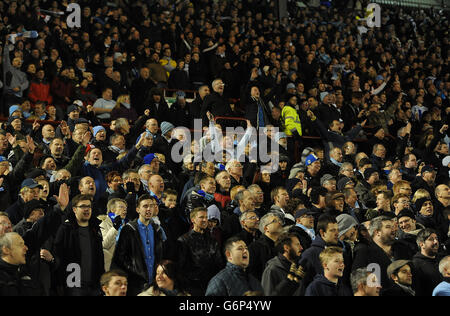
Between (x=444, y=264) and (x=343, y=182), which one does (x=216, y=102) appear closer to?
(x=343, y=182)

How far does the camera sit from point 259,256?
5.77 meters

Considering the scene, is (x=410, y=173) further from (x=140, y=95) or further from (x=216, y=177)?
(x=140, y=95)

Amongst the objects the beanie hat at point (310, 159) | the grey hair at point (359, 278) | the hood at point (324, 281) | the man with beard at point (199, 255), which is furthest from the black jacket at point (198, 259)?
the beanie hat at point (310, 159)

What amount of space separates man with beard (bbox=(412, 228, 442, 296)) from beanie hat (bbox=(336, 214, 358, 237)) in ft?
2.04

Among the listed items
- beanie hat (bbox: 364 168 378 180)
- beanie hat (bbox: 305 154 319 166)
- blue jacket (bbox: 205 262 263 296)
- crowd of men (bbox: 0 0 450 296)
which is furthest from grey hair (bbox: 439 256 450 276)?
beanie hat (bbox: 305 154 319 166)

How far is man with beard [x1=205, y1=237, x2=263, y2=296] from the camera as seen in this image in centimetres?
503

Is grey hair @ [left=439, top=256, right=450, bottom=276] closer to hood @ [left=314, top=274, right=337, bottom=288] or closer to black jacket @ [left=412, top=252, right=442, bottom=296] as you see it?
black jacket @ [left=412, top=252, right=442, bottom=296]

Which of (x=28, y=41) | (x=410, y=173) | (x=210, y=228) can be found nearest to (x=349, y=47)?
(x=410, y=173)

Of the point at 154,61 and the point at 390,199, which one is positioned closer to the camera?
the point at 390,199

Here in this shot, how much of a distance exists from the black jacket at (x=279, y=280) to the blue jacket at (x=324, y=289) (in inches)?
4.4

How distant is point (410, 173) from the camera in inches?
398

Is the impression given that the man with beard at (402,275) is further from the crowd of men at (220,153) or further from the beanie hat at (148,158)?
the beanie hat at (148,158)
